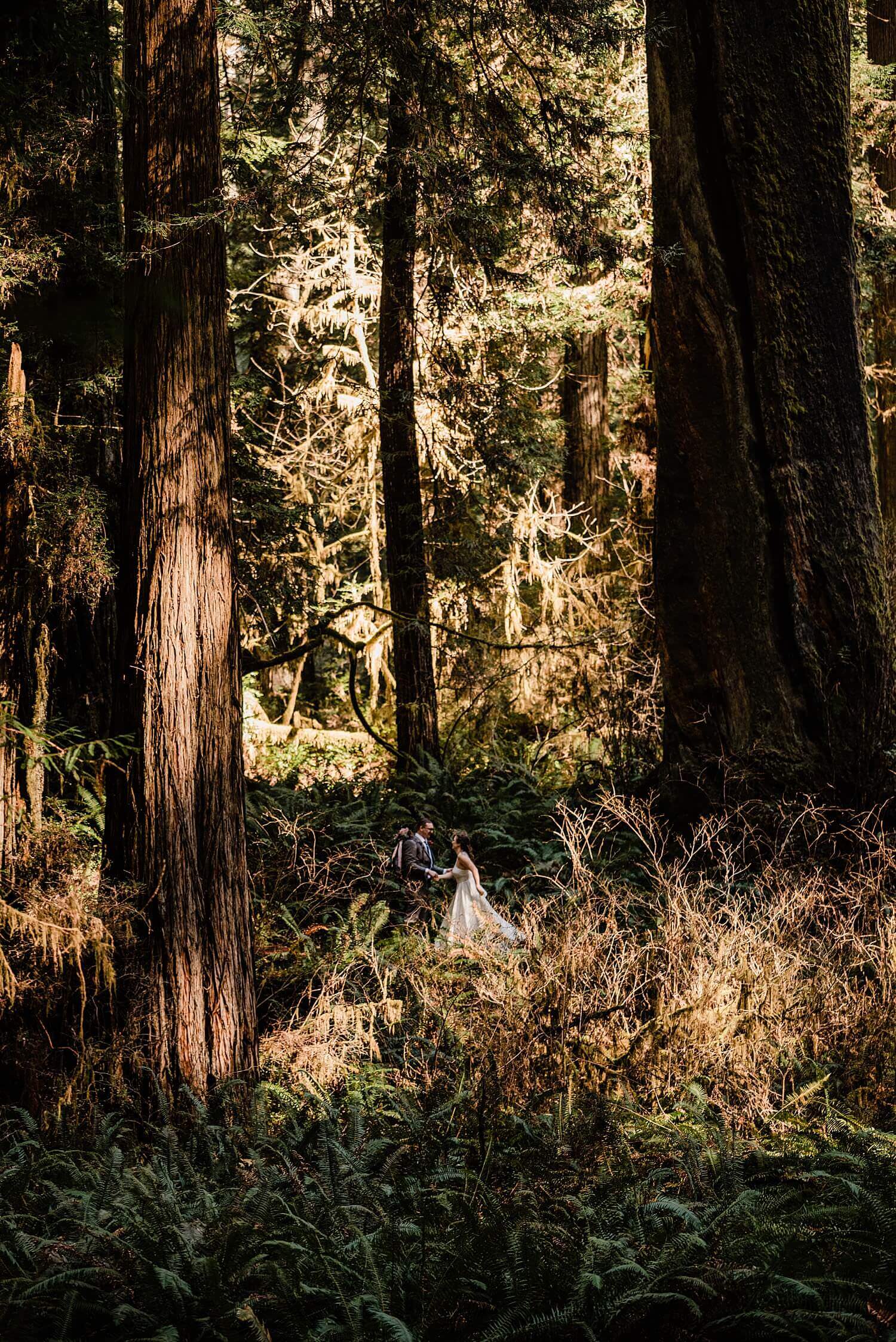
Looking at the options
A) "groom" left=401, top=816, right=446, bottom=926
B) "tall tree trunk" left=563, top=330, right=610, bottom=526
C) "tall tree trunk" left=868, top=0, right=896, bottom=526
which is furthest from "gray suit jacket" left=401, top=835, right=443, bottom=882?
"tall tree trunk" left=563, top=330, right=610, bottom=526

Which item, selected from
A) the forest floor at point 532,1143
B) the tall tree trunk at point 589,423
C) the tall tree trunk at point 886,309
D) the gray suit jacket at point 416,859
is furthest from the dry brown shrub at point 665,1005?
the tall tree trunk at point 589,423

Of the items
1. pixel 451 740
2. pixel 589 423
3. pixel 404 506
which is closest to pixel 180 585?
pixel 404 506

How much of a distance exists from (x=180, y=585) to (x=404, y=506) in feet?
20.3

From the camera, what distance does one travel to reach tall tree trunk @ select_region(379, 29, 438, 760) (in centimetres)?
1160

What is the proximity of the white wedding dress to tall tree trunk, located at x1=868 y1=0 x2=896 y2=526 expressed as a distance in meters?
8.36

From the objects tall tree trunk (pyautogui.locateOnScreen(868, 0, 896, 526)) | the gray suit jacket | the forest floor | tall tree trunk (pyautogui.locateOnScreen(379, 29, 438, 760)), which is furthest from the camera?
tall tree trunk (pyautogui.locateOnScreen(868, 0, 896, 526))

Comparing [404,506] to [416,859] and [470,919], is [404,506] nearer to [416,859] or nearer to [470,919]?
[416,859]

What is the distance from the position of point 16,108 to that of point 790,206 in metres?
6.21

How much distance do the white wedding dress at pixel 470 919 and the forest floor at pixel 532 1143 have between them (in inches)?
8.3

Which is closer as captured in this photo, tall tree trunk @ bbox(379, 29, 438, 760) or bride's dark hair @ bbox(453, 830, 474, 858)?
bride's dark hair @ bbox(453, 830, 474, 858)

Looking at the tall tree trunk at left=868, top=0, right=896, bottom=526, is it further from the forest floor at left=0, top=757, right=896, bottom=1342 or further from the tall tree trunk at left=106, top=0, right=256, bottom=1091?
the tall tree trunk at left=106, top=0, right=256, bottom=1091

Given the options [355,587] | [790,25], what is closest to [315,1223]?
[790,25]

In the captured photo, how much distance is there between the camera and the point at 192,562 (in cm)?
599

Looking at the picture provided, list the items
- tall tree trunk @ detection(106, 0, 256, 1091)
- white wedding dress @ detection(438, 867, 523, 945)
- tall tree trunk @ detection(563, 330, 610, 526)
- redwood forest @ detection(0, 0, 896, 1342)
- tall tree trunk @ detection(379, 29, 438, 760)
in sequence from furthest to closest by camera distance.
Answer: tall tree trunk @ detection(563, 330, 610, 526)
tall tree trunk @ detection(379, 29, 438, 760)
white wedding dress @ detection(438, 867, 523, 945)
tall tree trunk @ detection(106, 0, 256, 1091)
redwood forest @ detection(0, 0, 896, 1342)
